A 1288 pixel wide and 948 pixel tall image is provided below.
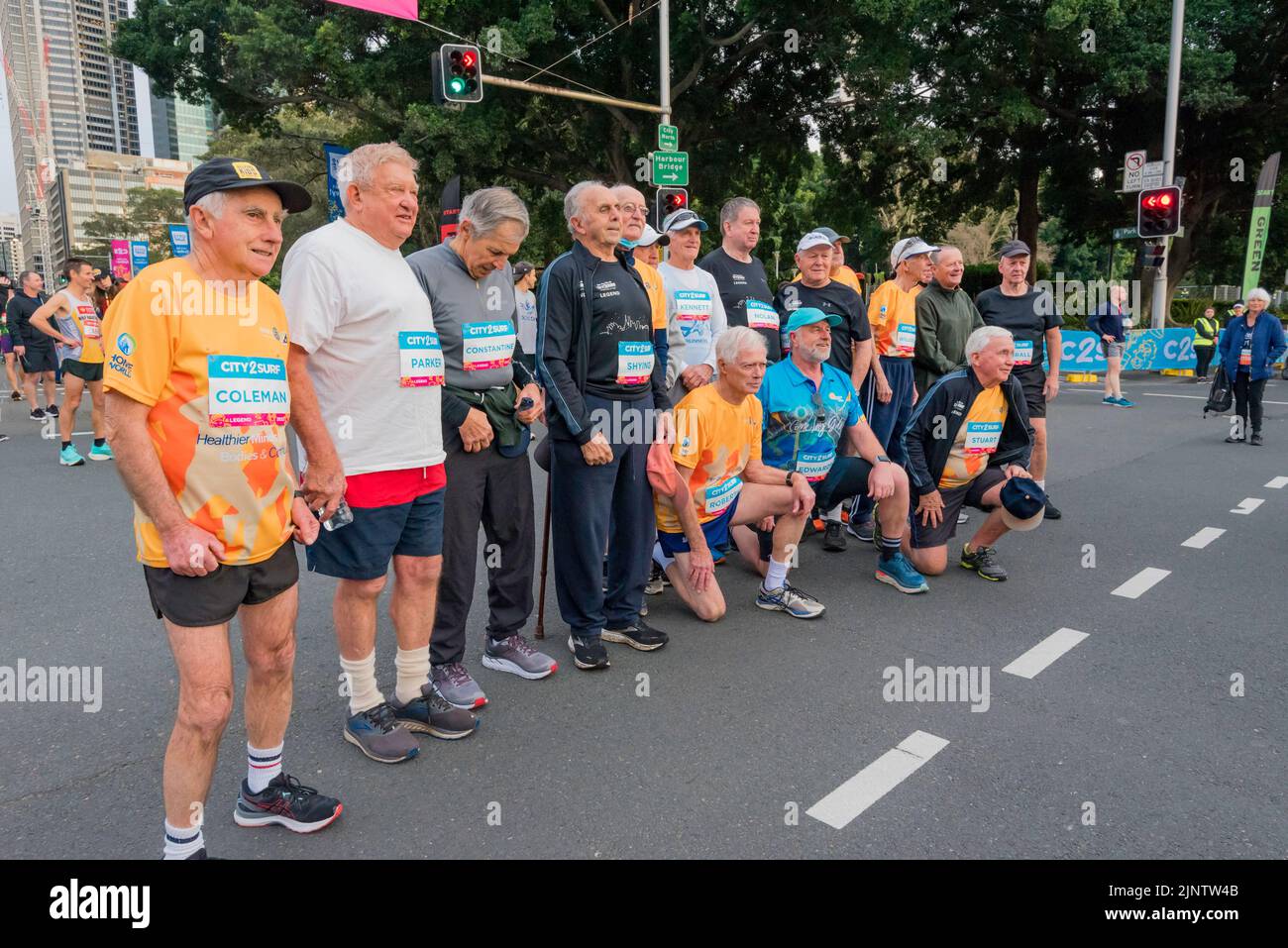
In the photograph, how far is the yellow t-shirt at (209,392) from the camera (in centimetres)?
224

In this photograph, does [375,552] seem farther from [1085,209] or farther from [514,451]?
[1085,209]

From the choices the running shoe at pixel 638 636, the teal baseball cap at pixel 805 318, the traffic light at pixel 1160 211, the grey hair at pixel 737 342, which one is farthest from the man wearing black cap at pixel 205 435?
the traffic light at pixel 1160 211

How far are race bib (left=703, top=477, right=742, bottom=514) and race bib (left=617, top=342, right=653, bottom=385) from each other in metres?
0.89

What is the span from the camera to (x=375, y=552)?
3.15m

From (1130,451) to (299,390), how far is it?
9.30 m

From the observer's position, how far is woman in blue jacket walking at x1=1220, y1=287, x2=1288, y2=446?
10.2 m

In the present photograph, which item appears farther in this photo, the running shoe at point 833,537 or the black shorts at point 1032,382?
the black shorts at point 1032,382

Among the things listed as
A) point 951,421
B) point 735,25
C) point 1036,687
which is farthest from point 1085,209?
point 1036,687

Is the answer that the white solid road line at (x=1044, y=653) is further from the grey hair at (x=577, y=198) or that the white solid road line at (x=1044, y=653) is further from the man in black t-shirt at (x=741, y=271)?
the grey hair at (x=577, y=198)

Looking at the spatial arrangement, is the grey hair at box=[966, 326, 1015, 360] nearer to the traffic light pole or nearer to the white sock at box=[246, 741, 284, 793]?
the white sock at box=[246, 741, 284, 793]

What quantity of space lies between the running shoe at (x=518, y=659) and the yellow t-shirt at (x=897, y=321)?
3717 mm

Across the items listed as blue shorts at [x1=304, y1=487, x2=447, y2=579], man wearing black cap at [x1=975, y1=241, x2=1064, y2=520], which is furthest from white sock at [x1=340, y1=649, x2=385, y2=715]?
man wearing black cap at [x1=975, y1=241, x2=1064, y2=520]

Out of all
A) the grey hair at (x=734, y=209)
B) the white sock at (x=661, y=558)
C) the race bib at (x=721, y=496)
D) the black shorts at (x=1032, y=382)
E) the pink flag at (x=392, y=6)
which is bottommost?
the white sock at (x=661, y=558)

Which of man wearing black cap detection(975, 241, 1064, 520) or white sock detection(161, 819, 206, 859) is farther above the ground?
man wearing black cap detection(975, 241, 1064, 520)
